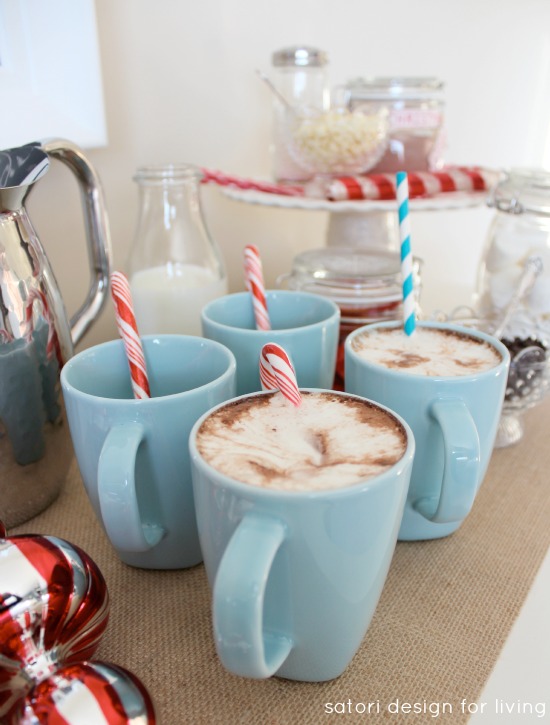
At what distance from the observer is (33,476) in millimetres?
442

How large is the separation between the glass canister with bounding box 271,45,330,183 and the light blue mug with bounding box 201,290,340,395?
0.32 m

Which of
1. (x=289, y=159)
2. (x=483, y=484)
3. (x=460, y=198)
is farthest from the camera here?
(x=289, y=159)

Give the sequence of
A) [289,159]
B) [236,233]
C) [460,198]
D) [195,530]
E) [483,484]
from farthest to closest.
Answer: [236,233] → [289,159] → [460,198] → [483,484] → [195,530]

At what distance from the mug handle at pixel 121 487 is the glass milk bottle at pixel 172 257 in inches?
9.5

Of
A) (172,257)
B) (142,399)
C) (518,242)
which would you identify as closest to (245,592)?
(142,399)

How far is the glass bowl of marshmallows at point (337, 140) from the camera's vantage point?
2.30 ft

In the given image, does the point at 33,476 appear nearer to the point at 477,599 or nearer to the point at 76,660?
the point at 76,660

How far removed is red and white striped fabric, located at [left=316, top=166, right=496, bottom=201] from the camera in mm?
659

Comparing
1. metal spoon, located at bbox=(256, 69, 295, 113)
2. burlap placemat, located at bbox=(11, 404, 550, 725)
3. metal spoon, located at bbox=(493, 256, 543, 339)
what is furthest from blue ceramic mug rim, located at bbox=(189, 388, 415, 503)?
metal spoon, located at bbox=(256, 69, 295, 113)

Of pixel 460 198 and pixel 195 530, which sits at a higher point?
pixel 460 198

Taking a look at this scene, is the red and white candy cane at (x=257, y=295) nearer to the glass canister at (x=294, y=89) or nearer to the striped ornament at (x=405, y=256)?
the striped ornament at (x=405, y=256)

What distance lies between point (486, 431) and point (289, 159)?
511 mm

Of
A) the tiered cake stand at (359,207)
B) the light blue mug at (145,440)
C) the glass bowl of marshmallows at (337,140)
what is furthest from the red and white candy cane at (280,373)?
the glass bowl of marshmallows at (337,140)

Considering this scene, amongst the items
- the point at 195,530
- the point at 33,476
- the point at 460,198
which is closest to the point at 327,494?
the point at 195,530
